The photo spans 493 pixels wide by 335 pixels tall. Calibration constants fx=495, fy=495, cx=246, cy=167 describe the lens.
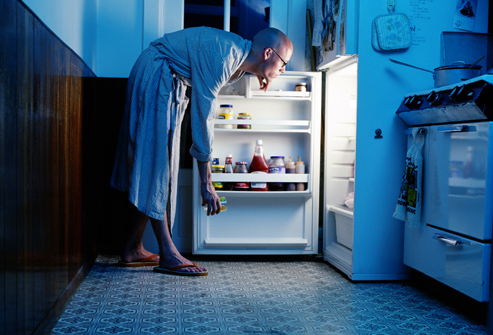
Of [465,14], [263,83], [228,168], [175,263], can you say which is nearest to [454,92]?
[465,14]

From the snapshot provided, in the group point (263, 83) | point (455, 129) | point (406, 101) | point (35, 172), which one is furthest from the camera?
point (263, 83)

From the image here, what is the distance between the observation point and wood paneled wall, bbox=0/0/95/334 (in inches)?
50.3

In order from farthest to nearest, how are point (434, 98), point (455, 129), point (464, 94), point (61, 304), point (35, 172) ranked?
1. point (434, 98)
2. point (455, 129)
3. point (464, 94)
4. point (61, 304)
5. point (35, 172)

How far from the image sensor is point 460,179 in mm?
2207

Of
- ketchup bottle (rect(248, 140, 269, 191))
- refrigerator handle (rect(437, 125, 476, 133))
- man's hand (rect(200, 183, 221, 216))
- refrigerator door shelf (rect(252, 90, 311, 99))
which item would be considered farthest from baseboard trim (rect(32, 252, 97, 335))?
refrigerator handle (rect(437, 125, 476, 133))

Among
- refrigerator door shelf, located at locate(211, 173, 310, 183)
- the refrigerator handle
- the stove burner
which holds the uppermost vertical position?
the stove burner

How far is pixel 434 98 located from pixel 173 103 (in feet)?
4.46

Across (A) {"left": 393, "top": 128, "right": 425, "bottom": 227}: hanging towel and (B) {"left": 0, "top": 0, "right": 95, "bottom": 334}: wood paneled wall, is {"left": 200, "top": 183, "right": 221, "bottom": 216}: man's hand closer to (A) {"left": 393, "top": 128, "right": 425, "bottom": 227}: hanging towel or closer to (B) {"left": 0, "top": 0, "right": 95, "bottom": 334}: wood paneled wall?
(B) {"left": 0, "top": 0, "right": 95, "bottom": 334}: wood paneled wall

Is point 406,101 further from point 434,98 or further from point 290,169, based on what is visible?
point 290,169

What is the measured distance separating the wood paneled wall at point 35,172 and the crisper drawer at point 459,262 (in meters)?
1.68

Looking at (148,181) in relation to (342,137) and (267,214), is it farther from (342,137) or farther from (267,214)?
(342,137)

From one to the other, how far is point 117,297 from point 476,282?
160cm

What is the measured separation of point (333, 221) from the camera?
327 cm

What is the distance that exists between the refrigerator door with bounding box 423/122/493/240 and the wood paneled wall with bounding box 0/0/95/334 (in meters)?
1.70
